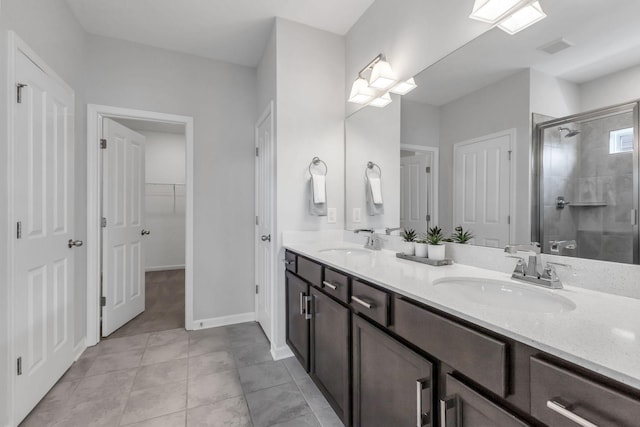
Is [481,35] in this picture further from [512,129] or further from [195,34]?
[195,34]

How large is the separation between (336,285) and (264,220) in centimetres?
134

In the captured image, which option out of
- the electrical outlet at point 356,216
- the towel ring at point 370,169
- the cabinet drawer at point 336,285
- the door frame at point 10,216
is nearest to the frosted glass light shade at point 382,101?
the towel ring at point 370,169

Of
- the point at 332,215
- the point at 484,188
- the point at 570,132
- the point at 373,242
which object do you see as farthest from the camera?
the point at 332,215

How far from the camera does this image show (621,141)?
925 mm

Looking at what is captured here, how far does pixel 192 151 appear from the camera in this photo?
2.76 m

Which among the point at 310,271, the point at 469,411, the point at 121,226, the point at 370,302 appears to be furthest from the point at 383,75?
the point at 121,226

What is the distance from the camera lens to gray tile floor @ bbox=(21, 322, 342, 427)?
158 cm

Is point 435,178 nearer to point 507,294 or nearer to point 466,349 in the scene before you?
point 507,294

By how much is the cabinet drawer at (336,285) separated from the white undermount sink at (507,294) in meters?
0.42

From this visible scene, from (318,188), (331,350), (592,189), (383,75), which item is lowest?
(331,350)

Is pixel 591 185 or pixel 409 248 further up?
pixel 591 185

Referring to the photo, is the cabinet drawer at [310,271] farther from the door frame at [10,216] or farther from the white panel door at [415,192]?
the door frame at [10,216]

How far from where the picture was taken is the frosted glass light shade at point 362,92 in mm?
2129

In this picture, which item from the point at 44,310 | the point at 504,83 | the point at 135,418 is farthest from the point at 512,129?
the point at 44,310
